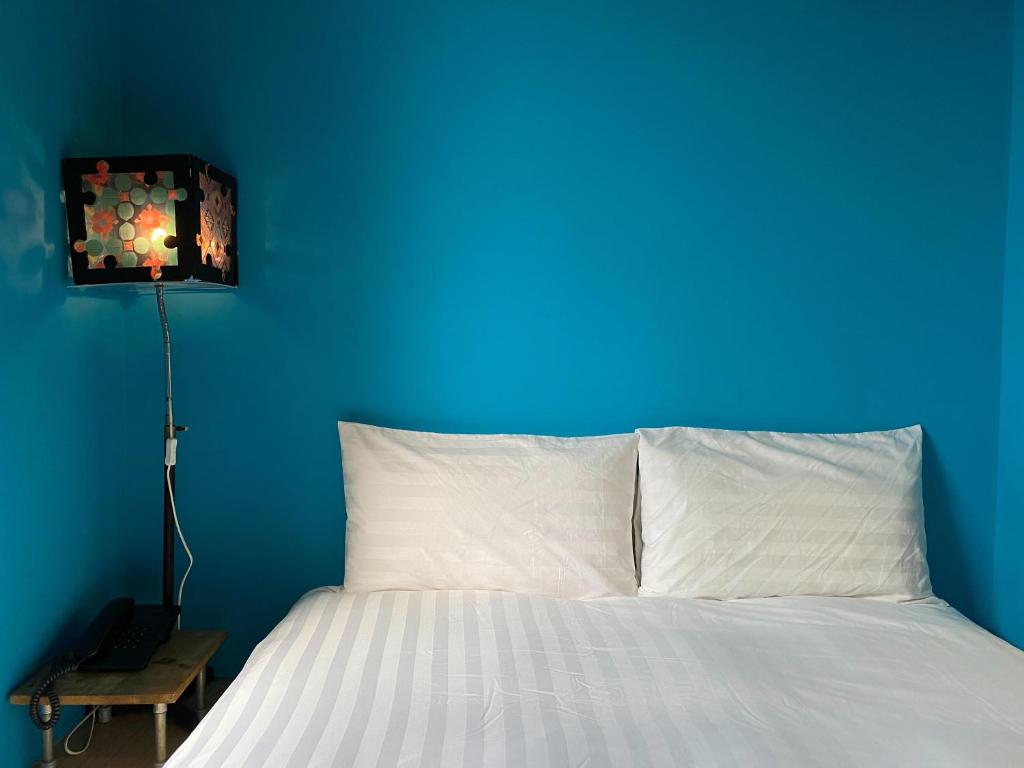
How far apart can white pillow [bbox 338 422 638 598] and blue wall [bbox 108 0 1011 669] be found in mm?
154

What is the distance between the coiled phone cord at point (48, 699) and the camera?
6.49ft

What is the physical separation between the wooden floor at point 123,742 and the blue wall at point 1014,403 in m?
2.28

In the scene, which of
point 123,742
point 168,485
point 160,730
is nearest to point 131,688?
point 160,730

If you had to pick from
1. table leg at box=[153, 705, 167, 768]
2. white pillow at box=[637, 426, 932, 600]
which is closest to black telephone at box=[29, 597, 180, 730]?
table leg at box=[153, 705, 167, 768]

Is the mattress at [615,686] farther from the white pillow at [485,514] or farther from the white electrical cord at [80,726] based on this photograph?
the white electrical cord at [80,726]

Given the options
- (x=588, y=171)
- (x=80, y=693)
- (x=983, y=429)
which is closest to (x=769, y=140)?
(x=588, y=171)

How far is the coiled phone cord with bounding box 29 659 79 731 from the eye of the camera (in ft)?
6.49

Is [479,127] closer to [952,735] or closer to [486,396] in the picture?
[486,396]

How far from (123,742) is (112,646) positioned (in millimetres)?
292

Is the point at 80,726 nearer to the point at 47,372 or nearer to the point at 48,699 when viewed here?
the point at 48,699

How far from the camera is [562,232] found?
257 centimetres

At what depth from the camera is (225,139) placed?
2543 mm

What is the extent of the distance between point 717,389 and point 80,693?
1.78 meters

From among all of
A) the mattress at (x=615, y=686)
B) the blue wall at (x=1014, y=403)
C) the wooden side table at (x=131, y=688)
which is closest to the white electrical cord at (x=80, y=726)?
the wooden side table at (x=131, y=688)
